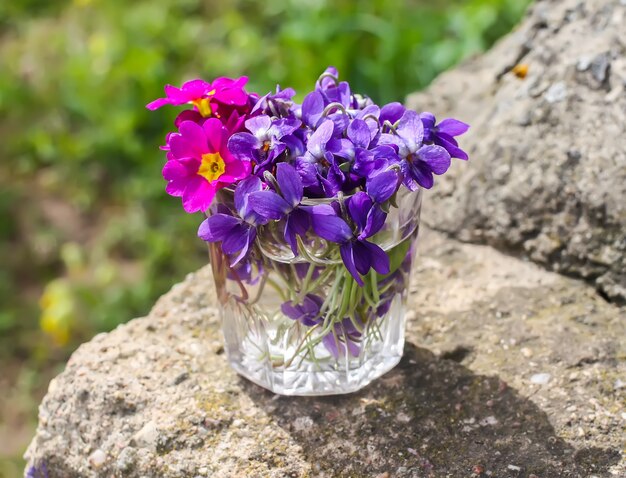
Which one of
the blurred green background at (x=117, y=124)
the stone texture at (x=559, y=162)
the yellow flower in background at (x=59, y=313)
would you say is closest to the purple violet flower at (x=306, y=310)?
the stone texture at (x=559, y=162)

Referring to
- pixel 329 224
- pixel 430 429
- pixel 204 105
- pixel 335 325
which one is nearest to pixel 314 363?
pixel 335 325

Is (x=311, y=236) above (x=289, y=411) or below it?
above

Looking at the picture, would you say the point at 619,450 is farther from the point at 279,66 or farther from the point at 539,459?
the point at 279,66

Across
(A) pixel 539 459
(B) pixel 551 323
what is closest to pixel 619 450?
(A) pixel 539 459

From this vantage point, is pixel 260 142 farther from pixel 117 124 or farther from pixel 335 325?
pixel 117 124

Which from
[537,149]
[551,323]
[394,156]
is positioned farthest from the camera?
[537,149]
